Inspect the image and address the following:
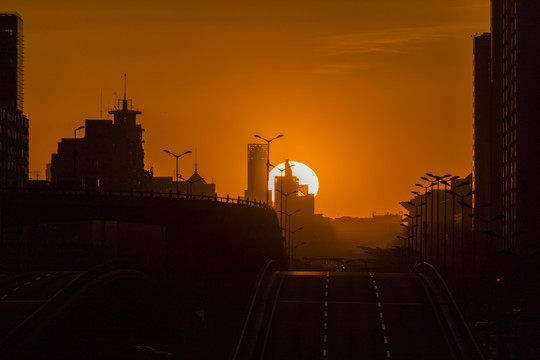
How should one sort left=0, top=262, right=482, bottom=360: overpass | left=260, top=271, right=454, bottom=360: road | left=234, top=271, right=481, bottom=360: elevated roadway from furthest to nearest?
left=0, top=262, right=482, bottom=360: overpass, left=260, top=271, right=454, bottom=360: road, left=234, top=271, right=481, bottom=360: elevated roadway

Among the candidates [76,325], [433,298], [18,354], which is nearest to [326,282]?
[433,298]

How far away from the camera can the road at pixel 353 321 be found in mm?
81625

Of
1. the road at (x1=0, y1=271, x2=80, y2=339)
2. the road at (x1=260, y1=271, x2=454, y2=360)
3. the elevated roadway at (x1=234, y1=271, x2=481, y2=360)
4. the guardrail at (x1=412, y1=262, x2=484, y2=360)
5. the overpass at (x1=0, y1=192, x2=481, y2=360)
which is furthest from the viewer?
the road at (x1=0, y1=271, x2=80, y2=339)

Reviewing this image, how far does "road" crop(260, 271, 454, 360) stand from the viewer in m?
81.6

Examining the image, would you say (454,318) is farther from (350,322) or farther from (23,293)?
(23,293)

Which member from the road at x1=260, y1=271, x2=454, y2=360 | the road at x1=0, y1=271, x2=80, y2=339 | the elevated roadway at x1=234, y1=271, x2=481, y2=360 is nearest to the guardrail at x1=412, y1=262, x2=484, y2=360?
the elevated roadway at x1=234, y1=271, x2=481, y2=360

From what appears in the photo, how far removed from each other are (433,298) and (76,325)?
36.5 metres

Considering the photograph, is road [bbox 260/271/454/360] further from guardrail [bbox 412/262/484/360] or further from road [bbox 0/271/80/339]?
road [bbox 0/271/80/339]

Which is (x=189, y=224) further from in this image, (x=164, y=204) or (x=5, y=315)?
(x=5, y=315)

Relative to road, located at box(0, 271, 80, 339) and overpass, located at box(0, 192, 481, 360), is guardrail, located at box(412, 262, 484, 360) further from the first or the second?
road, located at box(0, 271, 80, 339)

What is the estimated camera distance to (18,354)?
81.4 m

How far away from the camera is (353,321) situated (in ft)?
306

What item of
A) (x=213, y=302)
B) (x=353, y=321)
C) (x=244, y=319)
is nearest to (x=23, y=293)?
(x=213, y=302)

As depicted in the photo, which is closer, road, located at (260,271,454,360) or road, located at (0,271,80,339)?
road, located at (260,271,454,360)
